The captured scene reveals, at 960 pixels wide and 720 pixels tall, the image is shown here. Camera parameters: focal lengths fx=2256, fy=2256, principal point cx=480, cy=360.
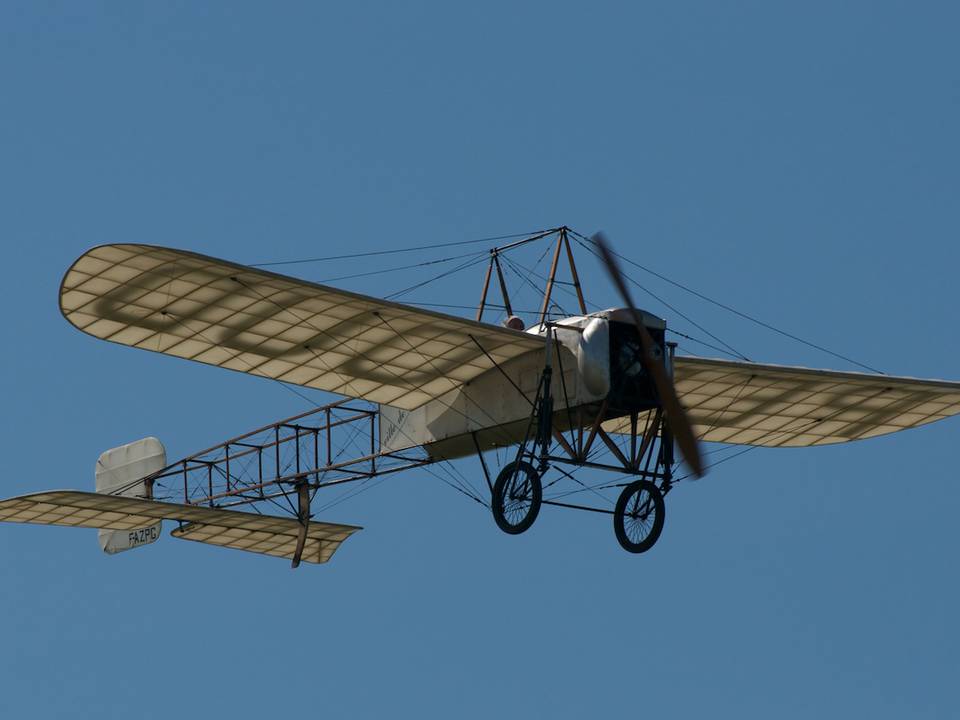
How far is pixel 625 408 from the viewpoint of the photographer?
3216 centimetres

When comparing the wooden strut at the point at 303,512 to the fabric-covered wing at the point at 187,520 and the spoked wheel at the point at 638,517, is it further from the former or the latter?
the spoked wheel at the point at 638,517

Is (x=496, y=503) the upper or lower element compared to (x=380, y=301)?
lower

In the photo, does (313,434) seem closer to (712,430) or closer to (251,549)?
(251,549)

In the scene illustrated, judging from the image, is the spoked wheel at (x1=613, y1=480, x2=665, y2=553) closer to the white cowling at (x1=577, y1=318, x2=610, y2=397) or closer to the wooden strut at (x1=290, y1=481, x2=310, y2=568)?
the white cowling at (x1=577, y1=318, x2=610, y2=397)

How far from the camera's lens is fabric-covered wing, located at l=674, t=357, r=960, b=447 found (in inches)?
1423

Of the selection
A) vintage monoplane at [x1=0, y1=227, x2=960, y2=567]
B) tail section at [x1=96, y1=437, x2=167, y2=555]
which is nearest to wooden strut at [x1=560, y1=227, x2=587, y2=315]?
vintage monoplane at [x1=0, y1=227, x2=960, y2=567]

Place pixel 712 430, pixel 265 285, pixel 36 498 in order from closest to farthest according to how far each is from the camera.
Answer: pixel 265 285
pixel 36 498
pixel 712 430

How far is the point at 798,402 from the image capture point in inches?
1494

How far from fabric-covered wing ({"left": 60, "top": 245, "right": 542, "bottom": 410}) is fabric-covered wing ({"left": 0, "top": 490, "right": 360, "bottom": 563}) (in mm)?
4520

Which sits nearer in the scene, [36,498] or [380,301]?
[380,301]

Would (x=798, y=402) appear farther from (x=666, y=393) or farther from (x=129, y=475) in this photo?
(x=129, y=475)

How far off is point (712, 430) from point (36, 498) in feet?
37.4

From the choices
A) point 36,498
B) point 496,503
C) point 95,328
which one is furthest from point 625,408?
point 36,498

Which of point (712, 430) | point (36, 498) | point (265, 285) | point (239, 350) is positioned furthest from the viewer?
point (712, 430)
